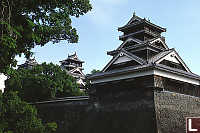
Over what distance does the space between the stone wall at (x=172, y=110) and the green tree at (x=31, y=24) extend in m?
7.79

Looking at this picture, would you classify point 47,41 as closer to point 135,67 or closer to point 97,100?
point 135,67

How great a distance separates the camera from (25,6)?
7.36 meters

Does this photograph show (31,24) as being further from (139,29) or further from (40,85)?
(40,85)

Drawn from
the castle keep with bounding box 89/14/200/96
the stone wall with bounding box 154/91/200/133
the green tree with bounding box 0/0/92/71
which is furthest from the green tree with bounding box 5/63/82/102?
the green tree with bounding box 0/0/92/71

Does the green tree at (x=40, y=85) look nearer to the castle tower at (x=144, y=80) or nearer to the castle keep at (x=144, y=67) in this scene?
the castle tower at (x=144, y=80)

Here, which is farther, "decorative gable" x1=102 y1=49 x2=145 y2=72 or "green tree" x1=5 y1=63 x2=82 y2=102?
"green tree" x1=5 y1=63 x2=82 y2=102

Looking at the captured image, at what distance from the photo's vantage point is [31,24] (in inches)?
288

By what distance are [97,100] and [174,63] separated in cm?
639

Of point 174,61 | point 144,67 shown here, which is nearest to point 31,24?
point 144,67

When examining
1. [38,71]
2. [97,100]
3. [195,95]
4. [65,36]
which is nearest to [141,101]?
[97,100]

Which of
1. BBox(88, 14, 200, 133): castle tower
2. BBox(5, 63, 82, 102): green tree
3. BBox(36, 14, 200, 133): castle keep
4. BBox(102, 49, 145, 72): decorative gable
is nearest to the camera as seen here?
BBox(88, 14, 200, 133): castle tower

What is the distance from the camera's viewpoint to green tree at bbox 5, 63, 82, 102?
79.5 feet

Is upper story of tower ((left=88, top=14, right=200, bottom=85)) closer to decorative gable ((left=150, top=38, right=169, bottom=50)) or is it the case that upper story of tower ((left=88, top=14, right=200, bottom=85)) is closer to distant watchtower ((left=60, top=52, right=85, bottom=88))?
decorative gable ((left=150, top=38, right=169, bottom=50))

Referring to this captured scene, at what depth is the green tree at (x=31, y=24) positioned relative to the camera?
258 inches
